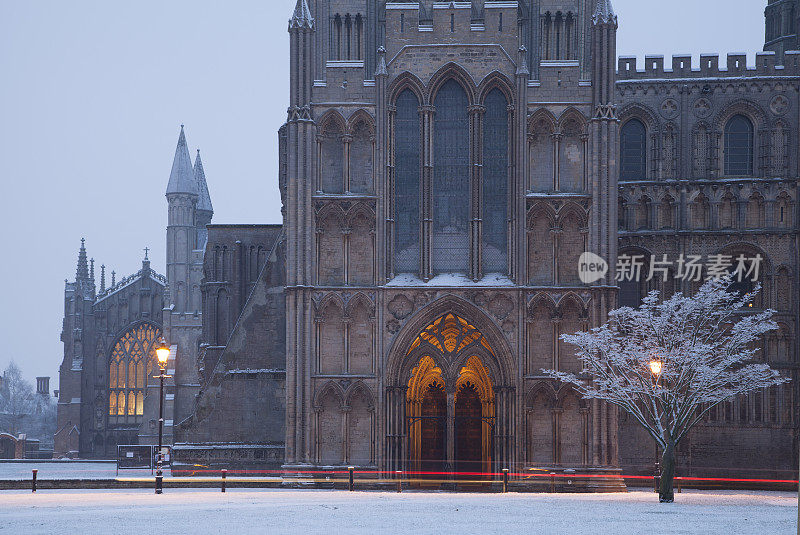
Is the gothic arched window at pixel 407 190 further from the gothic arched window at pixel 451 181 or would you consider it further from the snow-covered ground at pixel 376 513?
the snow-covered ground at pixel 376 513

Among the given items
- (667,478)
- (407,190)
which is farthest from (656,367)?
(407,190)

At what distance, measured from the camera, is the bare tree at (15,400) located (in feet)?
419

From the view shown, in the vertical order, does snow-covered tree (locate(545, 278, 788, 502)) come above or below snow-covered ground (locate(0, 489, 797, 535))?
above

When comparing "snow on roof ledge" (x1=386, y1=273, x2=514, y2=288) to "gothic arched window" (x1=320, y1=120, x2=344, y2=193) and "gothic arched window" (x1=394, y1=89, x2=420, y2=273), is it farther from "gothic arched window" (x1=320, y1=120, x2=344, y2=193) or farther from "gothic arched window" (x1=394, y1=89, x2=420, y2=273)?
"gothic arched window" (x1=320, y1=120, x2=344, y2=193)

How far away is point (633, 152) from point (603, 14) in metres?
10.6

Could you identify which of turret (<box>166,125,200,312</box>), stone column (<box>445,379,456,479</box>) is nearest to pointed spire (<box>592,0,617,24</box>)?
stone column (<box>445,379,456,479</box>)

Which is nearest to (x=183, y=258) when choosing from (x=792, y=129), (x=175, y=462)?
(x=175, y=462)

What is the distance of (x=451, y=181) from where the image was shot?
42438 millimetres

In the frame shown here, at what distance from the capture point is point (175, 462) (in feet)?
147

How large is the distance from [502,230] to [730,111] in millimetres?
14448

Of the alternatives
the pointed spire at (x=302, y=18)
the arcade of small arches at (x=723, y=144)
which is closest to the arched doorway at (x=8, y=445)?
the pointed spire at (x=302, y=18)

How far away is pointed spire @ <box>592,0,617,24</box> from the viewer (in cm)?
4188

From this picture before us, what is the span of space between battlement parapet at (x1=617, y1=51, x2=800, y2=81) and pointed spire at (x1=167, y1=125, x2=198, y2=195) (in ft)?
160

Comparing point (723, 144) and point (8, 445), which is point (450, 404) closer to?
point (723, 144)
